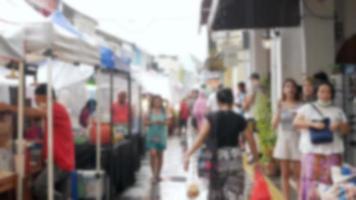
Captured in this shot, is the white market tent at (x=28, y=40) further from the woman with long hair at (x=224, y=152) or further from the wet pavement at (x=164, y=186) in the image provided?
the wet pavement at (x=164, y=186)

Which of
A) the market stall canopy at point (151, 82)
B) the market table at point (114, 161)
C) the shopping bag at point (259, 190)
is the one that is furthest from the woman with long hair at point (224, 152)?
the market stall canopy at point (151, 82)

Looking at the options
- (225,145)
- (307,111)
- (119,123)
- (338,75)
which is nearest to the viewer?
(225,145)

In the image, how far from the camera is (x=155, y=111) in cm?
1209

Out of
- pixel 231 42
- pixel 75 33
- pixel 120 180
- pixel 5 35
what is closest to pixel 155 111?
pixel 120 180

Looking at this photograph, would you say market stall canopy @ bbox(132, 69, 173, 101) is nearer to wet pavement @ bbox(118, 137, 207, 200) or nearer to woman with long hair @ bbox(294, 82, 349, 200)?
wet pavement @ bbox(118, 137, 207, 200)

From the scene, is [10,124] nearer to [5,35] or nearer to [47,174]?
[47,174]

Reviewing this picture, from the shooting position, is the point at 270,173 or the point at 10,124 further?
the point at 270,173

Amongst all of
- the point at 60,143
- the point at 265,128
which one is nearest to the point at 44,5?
the point at 265,128

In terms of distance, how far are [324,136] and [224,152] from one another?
1.50 metres

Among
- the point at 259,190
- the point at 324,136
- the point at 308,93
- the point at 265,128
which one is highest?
the point at 308,93

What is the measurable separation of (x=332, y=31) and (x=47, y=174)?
20.6ft

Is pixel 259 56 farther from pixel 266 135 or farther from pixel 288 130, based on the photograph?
pixel 288 130

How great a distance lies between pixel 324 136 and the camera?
7293 millimetres

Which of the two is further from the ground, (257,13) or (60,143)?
(257,13)
